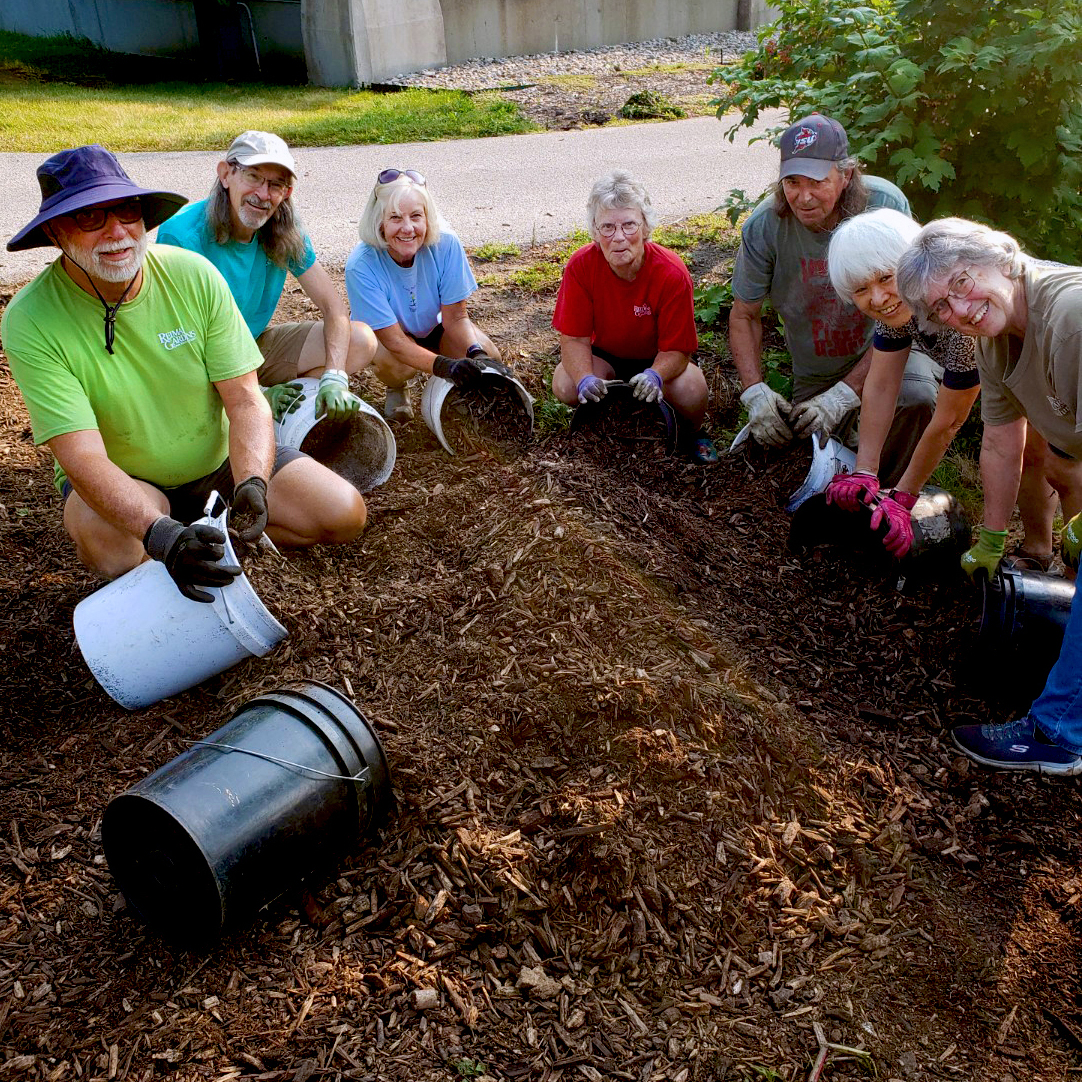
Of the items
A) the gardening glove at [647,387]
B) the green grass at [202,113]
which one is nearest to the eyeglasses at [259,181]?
the gardening glove at [647,387]

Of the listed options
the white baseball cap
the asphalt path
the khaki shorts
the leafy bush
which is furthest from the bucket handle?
the asphalt path

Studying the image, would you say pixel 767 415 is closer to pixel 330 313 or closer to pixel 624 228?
pixel 624 228

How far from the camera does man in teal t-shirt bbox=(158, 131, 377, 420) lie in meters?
4.00

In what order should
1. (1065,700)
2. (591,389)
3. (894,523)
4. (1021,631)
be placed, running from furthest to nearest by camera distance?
1. (591,389)
2. (894,523)
3. (1021,631)
4. (1065,700)

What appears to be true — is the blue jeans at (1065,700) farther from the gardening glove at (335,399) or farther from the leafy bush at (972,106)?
the gardening glove at (335,399)

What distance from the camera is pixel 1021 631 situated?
10.2 feet

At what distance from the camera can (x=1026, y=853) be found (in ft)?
8.98

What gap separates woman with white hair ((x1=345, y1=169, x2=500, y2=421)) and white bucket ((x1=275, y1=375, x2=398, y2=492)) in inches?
16.0

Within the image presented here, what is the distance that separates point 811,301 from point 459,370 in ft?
4.98

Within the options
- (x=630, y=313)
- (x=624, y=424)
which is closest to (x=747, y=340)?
(x=630, y=313)

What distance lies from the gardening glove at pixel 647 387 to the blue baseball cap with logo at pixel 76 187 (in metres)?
1.99

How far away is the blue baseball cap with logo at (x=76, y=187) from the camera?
117 inches

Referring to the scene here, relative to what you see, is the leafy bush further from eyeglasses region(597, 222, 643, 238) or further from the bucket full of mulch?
the bucket full of mulch

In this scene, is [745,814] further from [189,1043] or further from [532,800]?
[189,1043]
